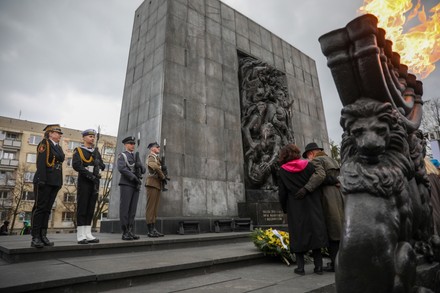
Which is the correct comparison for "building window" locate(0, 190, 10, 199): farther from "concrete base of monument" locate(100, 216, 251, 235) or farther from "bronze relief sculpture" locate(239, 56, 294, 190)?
"bronze relief sculpture" locate(239, 56, 294, 190)

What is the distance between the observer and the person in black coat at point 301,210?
397cm

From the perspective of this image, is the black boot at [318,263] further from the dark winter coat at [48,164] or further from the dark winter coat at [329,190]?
the dark winter coat at [48,164]

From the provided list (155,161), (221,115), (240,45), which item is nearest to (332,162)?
(155,161)

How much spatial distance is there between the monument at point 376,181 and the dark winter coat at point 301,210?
1.93 metres

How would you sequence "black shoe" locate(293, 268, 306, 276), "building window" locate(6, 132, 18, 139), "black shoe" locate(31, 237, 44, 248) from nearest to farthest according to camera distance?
"black shoe" locate(293, 268, 306, 276) < "black shoe" locate(31, 237, 44, 248) < "building window" locate(6, 132, 18, 139)

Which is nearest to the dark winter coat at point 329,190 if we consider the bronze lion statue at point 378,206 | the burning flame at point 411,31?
the burning flame at point 411,31

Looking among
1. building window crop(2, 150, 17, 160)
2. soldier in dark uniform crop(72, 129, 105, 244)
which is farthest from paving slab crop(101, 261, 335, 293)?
building window crop(2, 150, 17, 160)

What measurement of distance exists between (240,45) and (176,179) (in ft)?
22.8

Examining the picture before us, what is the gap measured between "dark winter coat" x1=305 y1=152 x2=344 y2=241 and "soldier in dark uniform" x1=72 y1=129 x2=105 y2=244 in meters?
4.12

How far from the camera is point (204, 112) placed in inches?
364

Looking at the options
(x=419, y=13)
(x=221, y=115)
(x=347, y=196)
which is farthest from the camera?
(x=221, y=115)

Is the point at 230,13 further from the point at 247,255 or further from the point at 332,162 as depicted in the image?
the point at 247,255

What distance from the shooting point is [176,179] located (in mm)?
7930

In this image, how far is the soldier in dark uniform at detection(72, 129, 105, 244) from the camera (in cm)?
518
